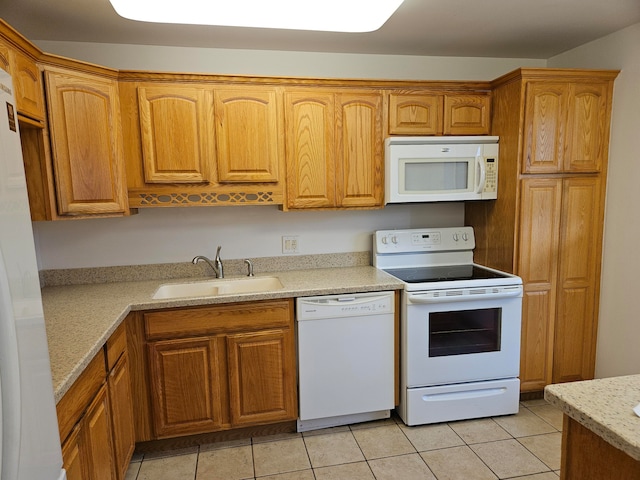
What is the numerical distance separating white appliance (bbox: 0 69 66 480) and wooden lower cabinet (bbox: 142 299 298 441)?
127 centimetres

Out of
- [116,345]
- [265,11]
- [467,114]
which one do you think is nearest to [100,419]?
[116,345]

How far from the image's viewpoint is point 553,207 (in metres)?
2.52

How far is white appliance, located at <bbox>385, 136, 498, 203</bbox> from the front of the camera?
2.55 meters

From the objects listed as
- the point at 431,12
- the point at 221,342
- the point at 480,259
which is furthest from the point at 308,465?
the point at 431,12

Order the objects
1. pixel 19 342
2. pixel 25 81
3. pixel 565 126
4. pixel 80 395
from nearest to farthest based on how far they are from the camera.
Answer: pixel 19 342 → pixel 80 395 → pixel 25 81 → pixel 565 126

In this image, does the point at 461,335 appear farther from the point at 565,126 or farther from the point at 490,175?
the point at 565,126

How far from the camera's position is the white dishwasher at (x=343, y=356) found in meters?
2.32

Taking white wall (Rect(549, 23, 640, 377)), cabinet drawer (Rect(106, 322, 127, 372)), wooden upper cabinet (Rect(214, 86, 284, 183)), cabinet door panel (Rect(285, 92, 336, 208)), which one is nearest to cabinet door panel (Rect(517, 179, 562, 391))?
white wall (Rect(549, 23, 640, 377))

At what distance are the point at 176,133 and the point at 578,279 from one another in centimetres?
265

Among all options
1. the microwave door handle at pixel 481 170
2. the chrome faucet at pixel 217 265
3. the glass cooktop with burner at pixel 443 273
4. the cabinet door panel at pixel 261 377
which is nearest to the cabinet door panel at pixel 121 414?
the cabinet door panel at pixel 261 377

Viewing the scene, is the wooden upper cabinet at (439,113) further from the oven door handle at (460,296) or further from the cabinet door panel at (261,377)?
the cabinet door panel at (261,377)

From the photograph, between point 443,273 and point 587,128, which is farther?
point 443,273

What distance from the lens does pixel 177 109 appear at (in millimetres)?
2320

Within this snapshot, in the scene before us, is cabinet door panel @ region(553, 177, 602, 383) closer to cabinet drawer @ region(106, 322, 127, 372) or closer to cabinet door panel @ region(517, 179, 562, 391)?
cabinet door panel @ region(517, 179, 562, 391)
